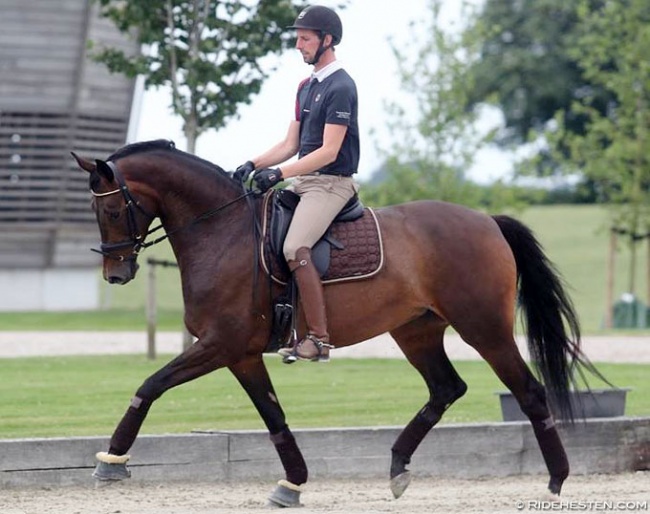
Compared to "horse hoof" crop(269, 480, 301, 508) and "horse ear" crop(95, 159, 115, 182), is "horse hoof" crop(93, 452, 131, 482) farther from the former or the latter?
"horse ear" crop(95, 159, 115, 182)

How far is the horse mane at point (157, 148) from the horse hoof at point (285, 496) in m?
1.92

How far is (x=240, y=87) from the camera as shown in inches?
615

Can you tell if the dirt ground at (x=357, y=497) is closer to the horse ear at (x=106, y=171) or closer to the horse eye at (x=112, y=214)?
the horse eye at (x=112, y=214)

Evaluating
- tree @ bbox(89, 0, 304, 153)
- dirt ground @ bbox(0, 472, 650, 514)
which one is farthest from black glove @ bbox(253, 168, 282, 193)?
tree @ bbox(89, 0, 304, 153)

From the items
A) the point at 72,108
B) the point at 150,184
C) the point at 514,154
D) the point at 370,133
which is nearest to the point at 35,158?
the point at 72,108

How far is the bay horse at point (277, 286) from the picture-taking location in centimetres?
820

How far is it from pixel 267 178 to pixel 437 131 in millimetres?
19681

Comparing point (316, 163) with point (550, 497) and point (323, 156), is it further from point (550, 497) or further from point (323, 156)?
point (550, 497)

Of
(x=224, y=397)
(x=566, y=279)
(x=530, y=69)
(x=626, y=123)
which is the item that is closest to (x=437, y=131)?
(x=626, y=123)

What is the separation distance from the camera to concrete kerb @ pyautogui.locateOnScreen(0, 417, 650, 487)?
9016 mm

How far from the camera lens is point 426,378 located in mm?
9133

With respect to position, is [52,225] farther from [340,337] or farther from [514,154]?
[340,337]

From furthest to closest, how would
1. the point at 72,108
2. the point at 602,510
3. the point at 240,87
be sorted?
1. the point at 72,108
2. the point at 240,87
3. the point at 602,510

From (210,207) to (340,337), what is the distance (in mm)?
1123
